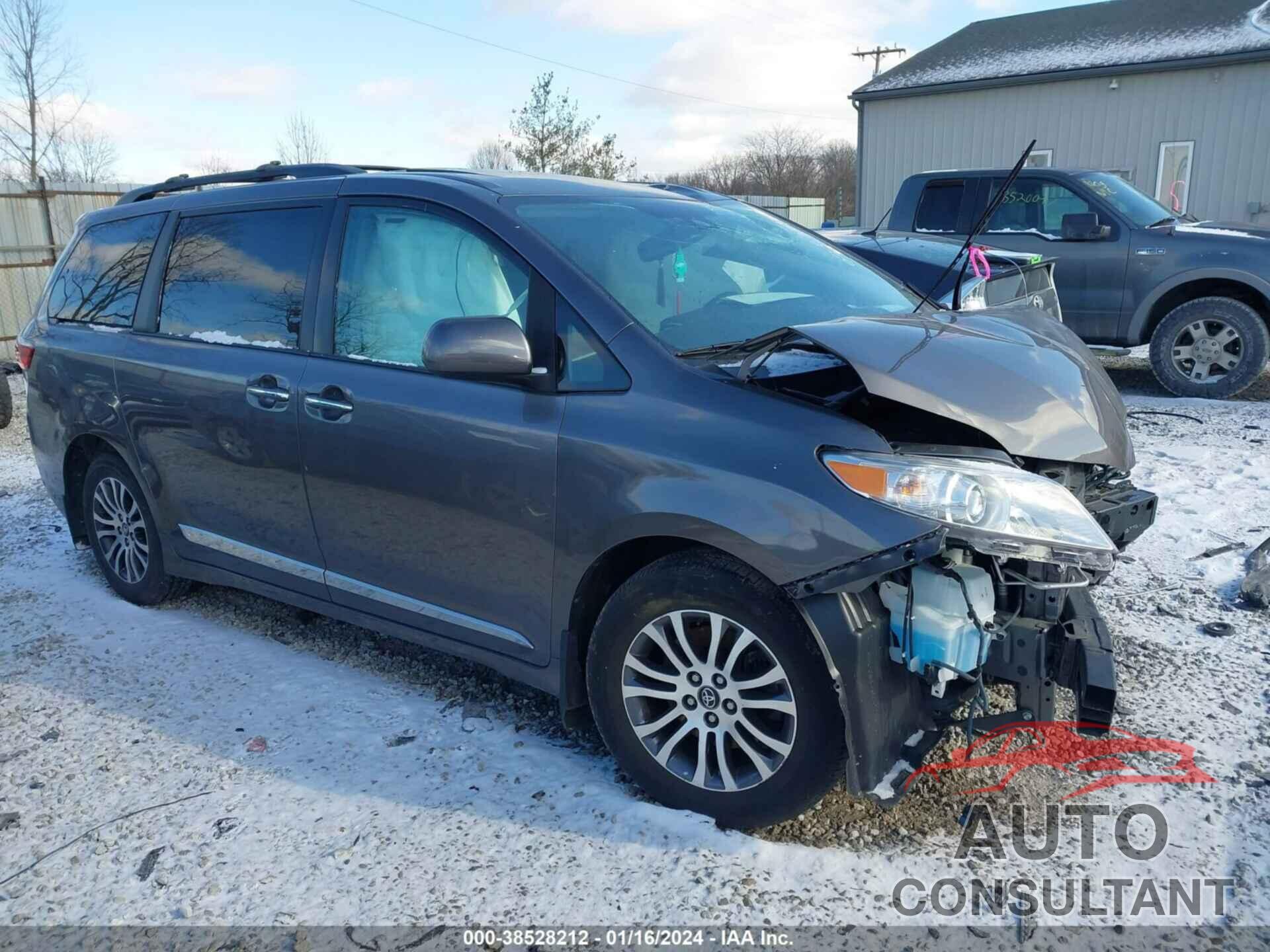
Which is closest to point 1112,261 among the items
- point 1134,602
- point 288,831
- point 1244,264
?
point 1244,264

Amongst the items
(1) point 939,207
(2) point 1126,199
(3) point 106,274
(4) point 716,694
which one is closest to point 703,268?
(4) point 716,694

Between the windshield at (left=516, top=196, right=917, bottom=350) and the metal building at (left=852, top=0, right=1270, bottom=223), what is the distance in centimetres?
1565

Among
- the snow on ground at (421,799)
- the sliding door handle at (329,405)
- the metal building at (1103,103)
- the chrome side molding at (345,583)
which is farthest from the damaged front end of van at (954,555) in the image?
the metal building at (1103,103)

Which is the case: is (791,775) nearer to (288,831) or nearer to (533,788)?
(533,788)

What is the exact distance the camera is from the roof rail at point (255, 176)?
3.78 m

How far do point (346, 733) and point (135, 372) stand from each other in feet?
6.25

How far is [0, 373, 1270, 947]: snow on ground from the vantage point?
2.45 m

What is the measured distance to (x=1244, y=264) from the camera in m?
7.79

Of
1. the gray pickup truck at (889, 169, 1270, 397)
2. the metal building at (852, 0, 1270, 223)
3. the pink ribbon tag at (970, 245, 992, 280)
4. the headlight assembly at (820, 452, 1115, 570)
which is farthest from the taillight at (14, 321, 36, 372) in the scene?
the metal building at (852, 0, 1270, 223)

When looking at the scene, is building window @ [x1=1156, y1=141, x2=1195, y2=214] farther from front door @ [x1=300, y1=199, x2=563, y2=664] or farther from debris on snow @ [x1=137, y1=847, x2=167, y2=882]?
debris on snow @ [x1=137, y1=847, x2=167, y2=882]

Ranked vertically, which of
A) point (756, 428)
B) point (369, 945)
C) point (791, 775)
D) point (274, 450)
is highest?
point (756, 428)

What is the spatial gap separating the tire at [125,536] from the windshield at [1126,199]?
26.8 feet

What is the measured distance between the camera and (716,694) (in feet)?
8.45

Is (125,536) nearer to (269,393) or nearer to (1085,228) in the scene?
(269,393)
